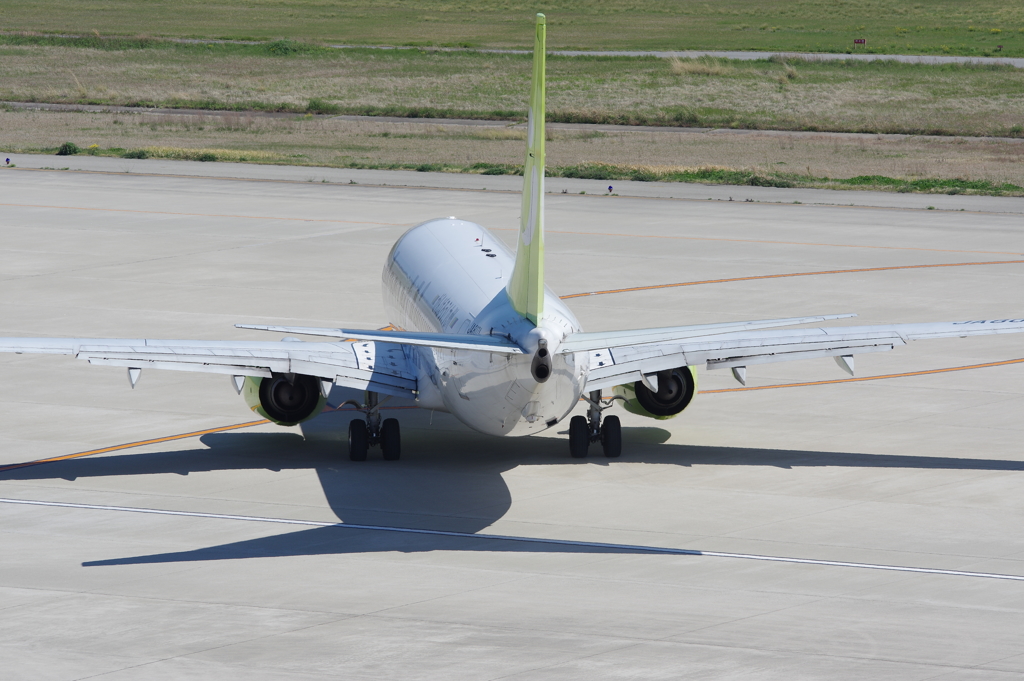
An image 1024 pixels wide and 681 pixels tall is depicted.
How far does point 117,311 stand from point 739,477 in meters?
22.0

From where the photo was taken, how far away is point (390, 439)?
92.1ft

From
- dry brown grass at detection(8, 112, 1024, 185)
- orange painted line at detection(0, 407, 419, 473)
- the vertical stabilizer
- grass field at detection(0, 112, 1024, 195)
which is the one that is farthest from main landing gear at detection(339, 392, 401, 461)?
dry brown grass at detection(8, 112, 1024, 185)

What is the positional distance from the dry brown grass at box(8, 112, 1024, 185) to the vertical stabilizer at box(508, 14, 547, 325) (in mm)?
53681

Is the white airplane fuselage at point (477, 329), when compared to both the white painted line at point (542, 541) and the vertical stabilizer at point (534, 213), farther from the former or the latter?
the white painted line at point (542, 541)

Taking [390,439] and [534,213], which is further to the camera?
[390,439]

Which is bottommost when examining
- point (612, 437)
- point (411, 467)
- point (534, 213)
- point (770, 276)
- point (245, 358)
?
point (411, 467)

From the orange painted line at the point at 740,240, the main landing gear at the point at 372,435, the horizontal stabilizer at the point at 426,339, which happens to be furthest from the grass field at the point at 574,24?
the horizontal stabilizer at the point at 426,339

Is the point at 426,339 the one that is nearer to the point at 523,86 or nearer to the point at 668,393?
the point at 668,393

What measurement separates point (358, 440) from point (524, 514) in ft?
15.8

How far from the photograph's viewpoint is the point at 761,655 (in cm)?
1816

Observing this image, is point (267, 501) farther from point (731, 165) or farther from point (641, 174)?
point (731, 165)

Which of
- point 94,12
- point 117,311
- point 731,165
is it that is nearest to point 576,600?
point 117,311

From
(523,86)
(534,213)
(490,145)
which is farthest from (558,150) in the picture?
(534,213)

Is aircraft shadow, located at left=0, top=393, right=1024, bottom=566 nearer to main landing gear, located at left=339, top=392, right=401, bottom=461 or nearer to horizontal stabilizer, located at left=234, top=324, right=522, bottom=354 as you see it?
main landing gear, located at left=339, top=392, right=401, bottom=461
